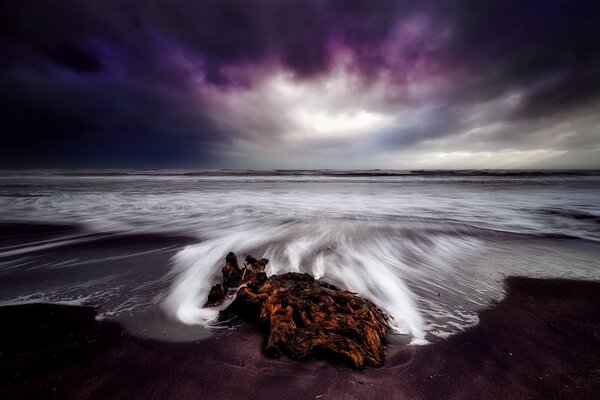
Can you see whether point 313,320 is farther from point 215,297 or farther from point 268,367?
point 215,297

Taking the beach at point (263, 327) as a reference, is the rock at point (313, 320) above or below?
above

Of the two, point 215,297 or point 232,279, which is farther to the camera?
point 232,279

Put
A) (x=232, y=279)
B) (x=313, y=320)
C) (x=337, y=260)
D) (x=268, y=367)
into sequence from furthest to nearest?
(x=337, y=260) < (x=232, y=279) < (x=313, y=320) < (x=268, y=367)

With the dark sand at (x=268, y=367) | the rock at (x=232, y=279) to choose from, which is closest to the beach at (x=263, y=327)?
the dark sand at (x=268, y=367)

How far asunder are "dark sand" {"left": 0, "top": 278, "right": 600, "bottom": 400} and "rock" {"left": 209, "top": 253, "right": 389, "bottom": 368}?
0.31ft

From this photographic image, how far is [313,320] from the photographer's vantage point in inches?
89.9

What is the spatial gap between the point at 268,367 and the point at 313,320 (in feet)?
1.70

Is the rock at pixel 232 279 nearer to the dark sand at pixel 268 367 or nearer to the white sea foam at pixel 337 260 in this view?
the white sea foam at pixel 337 260

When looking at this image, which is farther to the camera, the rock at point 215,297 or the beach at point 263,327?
the rock at point 215,297

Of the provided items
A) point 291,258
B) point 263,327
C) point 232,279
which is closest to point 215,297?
point 232,279

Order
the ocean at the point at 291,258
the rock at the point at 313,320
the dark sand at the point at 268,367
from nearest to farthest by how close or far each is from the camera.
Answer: the dark sand at the point at 268,367, the rock at the point at 313,320, the ocean at the point at 291,258

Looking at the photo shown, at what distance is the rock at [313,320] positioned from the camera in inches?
79.9

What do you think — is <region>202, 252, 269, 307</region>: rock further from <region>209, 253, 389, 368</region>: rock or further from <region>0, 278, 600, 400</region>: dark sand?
<region>0, 278, 600, 400</region>: dark sand

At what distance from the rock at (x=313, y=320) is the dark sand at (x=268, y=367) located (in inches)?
3.7
